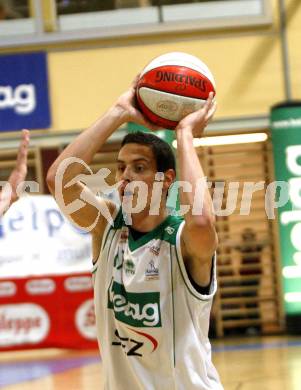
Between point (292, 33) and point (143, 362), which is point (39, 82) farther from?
point (143, 362)

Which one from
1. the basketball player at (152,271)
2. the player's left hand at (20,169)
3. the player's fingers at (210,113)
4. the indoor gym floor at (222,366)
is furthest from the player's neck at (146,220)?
the indoor gym floor at (222,366)

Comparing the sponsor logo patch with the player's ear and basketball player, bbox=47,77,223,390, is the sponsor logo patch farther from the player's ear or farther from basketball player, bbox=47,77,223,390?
the player's ear

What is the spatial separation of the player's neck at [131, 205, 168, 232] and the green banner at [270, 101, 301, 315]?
675 centimetres

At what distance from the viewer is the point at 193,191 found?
2.63 m

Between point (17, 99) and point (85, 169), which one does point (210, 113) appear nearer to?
point (85, 169)

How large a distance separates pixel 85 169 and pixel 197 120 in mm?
441

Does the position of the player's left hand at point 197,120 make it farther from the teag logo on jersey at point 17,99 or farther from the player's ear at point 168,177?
the teag logo on jersey at point 17,99

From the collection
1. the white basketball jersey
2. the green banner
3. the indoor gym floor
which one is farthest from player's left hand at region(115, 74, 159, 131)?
the green banner

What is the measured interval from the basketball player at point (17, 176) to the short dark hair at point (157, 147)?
2.14 feet

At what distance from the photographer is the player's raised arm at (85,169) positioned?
284 centimetres

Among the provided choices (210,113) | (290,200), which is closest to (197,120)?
(210,113)

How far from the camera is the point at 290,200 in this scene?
9.50 meters

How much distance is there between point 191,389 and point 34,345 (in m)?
7.17

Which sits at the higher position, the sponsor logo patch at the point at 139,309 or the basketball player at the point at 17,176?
the basketball player at the point at 17,176
